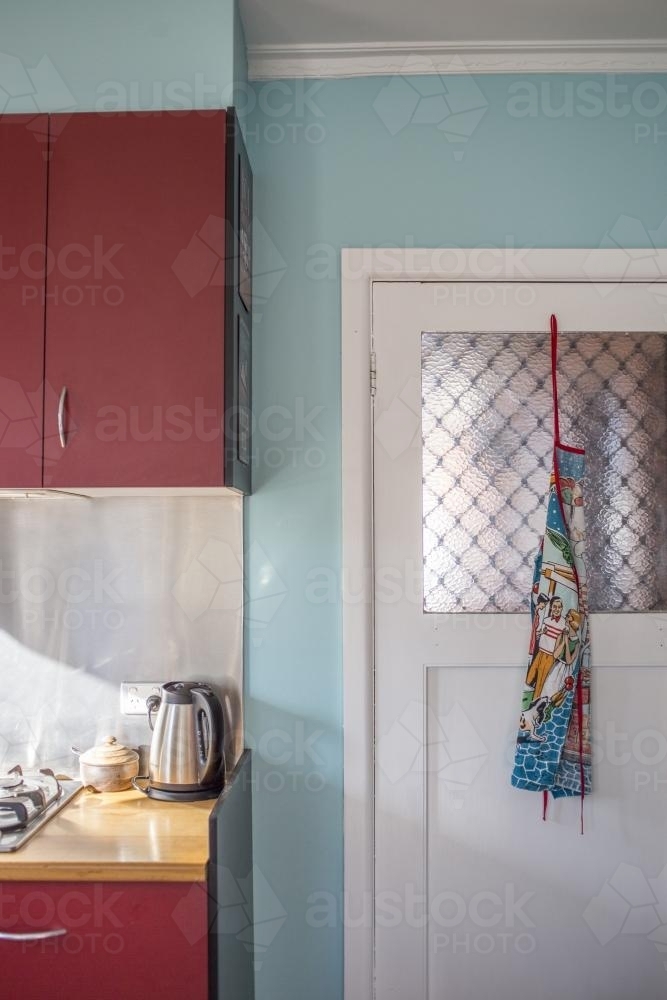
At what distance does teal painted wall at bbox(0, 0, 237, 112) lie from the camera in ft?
5.84

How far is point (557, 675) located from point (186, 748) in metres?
0.91

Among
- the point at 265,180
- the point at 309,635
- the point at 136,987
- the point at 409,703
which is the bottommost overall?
the point at 136,987

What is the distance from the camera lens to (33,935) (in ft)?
4.61

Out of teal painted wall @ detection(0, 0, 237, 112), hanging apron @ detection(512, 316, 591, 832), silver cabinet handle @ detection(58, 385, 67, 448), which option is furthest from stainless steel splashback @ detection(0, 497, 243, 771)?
teal painted wall @ detection(0, 0, 237, 112)

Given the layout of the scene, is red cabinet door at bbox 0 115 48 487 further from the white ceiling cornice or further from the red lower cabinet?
the red lower cabinet

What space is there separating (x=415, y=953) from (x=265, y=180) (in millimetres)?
2000

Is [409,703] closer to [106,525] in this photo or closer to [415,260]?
[106,525]

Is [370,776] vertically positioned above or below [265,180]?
below

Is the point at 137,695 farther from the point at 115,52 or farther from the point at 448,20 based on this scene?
the point at 448,20

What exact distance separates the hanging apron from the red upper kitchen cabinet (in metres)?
0.84

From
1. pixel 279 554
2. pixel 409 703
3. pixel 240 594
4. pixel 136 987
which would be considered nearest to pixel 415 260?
pixel 279 554

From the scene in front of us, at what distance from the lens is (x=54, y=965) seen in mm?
1416
